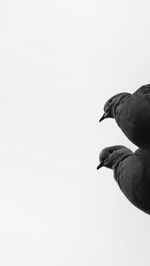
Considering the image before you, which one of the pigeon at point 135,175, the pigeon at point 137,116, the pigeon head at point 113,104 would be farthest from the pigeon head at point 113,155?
the pigeon at point 137,116

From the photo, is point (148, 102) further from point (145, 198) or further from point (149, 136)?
point (145, 198)

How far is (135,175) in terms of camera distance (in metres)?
7.10

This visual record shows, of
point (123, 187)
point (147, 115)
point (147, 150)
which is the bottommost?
point (123, 187)

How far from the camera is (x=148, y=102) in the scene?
7027 mm

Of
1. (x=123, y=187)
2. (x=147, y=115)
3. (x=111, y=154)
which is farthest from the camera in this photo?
(x=111, y=154)

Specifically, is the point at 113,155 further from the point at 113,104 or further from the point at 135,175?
the point at 135,175

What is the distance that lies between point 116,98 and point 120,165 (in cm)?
85

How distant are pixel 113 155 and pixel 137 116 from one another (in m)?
1.00

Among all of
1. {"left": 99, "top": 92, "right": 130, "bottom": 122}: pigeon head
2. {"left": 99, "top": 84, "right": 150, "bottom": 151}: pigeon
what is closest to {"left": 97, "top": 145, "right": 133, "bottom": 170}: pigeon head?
{"left": 99, "top": 92, "right": 130, "bottom": 122}: pigeon head

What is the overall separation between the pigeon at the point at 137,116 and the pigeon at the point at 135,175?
0.17m

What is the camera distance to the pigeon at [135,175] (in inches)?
276

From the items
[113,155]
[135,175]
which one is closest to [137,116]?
[135,175]

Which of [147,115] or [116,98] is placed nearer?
[147,115]

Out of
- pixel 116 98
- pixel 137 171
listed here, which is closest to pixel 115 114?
pixel 116 98
